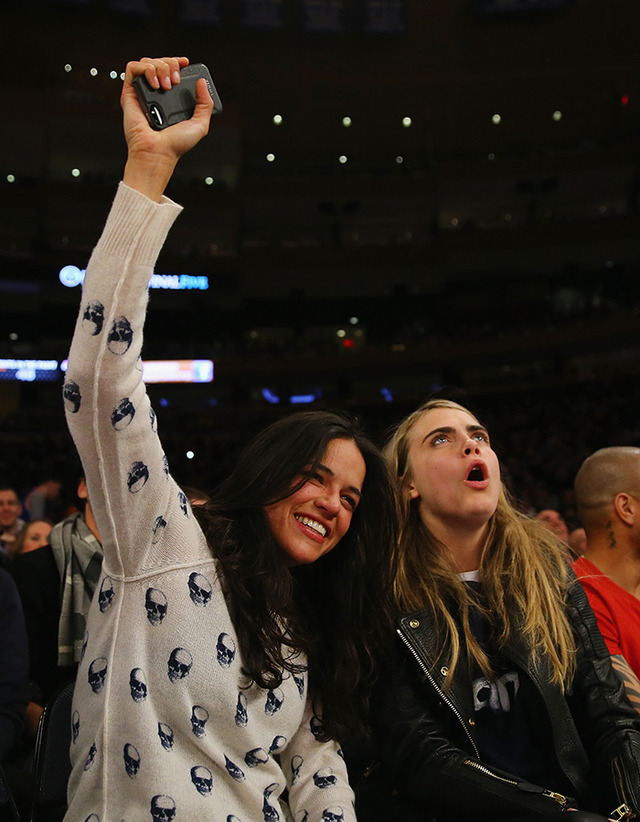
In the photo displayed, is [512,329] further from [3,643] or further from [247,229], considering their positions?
[3,643]

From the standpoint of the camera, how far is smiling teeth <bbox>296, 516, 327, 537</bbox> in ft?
5.26

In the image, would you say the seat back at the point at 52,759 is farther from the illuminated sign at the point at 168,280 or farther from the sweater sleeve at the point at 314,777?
the illuminated sign at the point at 168,280

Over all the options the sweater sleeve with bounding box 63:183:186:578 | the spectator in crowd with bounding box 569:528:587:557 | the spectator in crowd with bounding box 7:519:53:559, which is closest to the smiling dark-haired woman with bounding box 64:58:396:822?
the sweater sleeve with bounding box 63:183:186:578

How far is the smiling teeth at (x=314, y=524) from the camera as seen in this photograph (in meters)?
1.60

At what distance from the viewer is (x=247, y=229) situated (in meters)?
21.6

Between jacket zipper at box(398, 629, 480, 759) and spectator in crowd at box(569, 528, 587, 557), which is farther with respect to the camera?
spectator in crowd at box(569, 528, 587, 557)

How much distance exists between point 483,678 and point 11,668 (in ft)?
3.81

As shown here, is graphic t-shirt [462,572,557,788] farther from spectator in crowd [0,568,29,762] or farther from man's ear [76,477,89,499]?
man's ear [76,477,89,499]

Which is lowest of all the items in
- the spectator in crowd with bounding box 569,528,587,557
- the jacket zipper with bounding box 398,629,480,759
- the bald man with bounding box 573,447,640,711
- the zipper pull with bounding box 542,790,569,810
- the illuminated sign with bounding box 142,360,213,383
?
the zipper pull with bounding box 542,790,569,810

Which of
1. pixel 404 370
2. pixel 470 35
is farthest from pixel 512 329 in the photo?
pixel 470 35

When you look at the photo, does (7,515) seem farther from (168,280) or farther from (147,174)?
(168,280)

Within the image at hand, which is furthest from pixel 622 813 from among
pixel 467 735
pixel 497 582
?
pixel 497 582

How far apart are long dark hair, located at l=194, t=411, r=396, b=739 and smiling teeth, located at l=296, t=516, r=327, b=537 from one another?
0.06 m

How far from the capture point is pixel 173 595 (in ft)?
4.50
